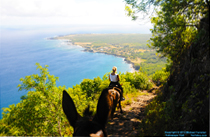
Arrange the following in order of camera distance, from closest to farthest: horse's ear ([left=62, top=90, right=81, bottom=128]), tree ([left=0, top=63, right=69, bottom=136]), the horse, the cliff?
1. the horse
2. horse's ear ([left=62, top=90, right=81, bottom=128])
3. the cliff
4. tree ([left=0, top=63, right=69, bottom=136])

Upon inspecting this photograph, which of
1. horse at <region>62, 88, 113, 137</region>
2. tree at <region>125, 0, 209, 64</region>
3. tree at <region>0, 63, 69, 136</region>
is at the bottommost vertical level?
tree at <region>0, 63, 69, 136</region>

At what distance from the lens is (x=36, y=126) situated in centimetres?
553

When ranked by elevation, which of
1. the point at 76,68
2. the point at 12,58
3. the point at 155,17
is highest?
the point at 155,17

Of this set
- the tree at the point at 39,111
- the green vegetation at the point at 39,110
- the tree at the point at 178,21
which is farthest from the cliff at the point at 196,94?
the tree at the point at 39,111

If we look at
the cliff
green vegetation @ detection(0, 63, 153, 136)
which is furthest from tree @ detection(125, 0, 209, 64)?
green vegetation @ detection(0, 63, 153, 136)

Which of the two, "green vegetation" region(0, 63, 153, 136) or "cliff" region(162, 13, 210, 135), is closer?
"cliff" region(162, 13, 210, 135)

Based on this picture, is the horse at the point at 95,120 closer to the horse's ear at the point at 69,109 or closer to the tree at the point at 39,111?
the horse's ear at the point at 69,109

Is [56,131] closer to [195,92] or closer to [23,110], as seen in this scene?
[23,110]

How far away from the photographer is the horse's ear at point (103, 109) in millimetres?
1297

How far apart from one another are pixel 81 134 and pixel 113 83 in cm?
612

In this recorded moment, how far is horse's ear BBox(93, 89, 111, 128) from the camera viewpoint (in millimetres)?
1297

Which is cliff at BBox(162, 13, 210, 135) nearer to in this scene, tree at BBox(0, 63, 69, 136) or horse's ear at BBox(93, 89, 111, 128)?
horse's ear at BBox(93, 89, 111, 128)

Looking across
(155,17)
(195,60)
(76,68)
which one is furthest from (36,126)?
(76,68)

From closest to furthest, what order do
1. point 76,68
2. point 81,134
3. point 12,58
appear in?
point 81,134 → point 76,68 → point 12,58
